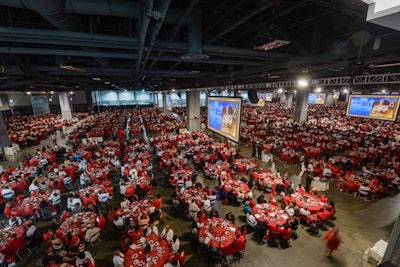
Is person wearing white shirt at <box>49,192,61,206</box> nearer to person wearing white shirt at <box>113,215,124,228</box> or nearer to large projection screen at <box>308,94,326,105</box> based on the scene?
person wearing white shirt at <box>113,215,124,228</box>

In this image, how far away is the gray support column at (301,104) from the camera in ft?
77.0

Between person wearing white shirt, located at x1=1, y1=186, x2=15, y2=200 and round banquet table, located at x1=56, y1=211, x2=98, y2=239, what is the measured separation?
500 centimetres

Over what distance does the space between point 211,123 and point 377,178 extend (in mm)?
9660

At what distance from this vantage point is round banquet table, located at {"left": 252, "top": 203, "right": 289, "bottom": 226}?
6.96 m

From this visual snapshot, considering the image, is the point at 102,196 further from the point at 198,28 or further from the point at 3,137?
the point at 3,137

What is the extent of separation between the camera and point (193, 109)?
21781 millimetres

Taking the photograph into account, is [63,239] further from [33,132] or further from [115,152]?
[33,132]

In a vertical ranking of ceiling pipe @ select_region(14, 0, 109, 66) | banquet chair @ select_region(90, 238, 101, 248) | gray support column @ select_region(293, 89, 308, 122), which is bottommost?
banquet chair @ select_region(90, 238, 101, 248)

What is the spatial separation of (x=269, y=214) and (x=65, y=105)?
3496cm

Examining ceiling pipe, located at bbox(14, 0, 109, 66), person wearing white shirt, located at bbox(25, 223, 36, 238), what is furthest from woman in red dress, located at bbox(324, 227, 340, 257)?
person wearing white shirt, located at bbox(25, 223, 36, 238)

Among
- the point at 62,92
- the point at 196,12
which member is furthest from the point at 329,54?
the point at 62,92

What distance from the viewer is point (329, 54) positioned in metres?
5.42

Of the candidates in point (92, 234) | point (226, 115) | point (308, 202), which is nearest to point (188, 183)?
point (226, 115)

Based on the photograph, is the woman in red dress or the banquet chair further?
the banquet chair
